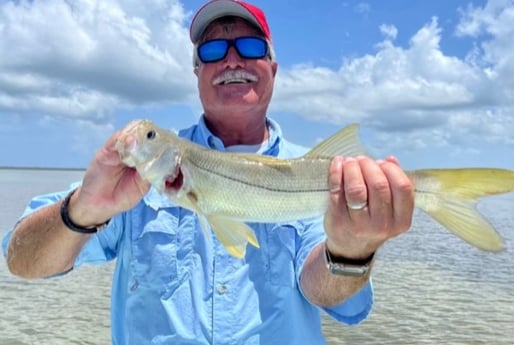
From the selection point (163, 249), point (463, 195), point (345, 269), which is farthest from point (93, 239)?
point (463, 195)

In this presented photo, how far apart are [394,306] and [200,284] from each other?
1154 centimetres

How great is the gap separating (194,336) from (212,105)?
1.82 meters

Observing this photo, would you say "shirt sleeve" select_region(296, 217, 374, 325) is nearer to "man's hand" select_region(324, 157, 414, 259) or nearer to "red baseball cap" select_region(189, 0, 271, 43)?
"man's hand" select_region(324, 157, 414, 259)

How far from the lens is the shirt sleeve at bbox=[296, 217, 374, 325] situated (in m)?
3.68

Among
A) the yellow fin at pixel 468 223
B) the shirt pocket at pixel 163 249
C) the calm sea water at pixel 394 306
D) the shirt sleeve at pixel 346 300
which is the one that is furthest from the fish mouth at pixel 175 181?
the calm sea water at pixel 394 306

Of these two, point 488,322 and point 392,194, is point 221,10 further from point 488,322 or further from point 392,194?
point 488,322

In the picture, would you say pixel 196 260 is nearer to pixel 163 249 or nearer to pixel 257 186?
pixel 163 249

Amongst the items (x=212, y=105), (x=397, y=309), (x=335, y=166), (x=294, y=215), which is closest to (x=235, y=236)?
(x=294, y=215)

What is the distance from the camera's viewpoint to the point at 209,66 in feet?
14.3

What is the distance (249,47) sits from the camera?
436 cm

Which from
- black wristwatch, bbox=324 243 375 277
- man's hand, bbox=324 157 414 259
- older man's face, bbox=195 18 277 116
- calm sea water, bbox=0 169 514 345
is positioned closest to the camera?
man's hand, bbox=324 157 414 259

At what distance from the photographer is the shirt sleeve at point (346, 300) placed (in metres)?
3.68

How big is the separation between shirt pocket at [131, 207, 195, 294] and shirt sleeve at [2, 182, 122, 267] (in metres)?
0.20

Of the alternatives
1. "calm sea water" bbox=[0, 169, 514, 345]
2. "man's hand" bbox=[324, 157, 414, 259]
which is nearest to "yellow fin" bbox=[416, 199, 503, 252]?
"man's hand" bbox=[324, 157, 414, 259]
